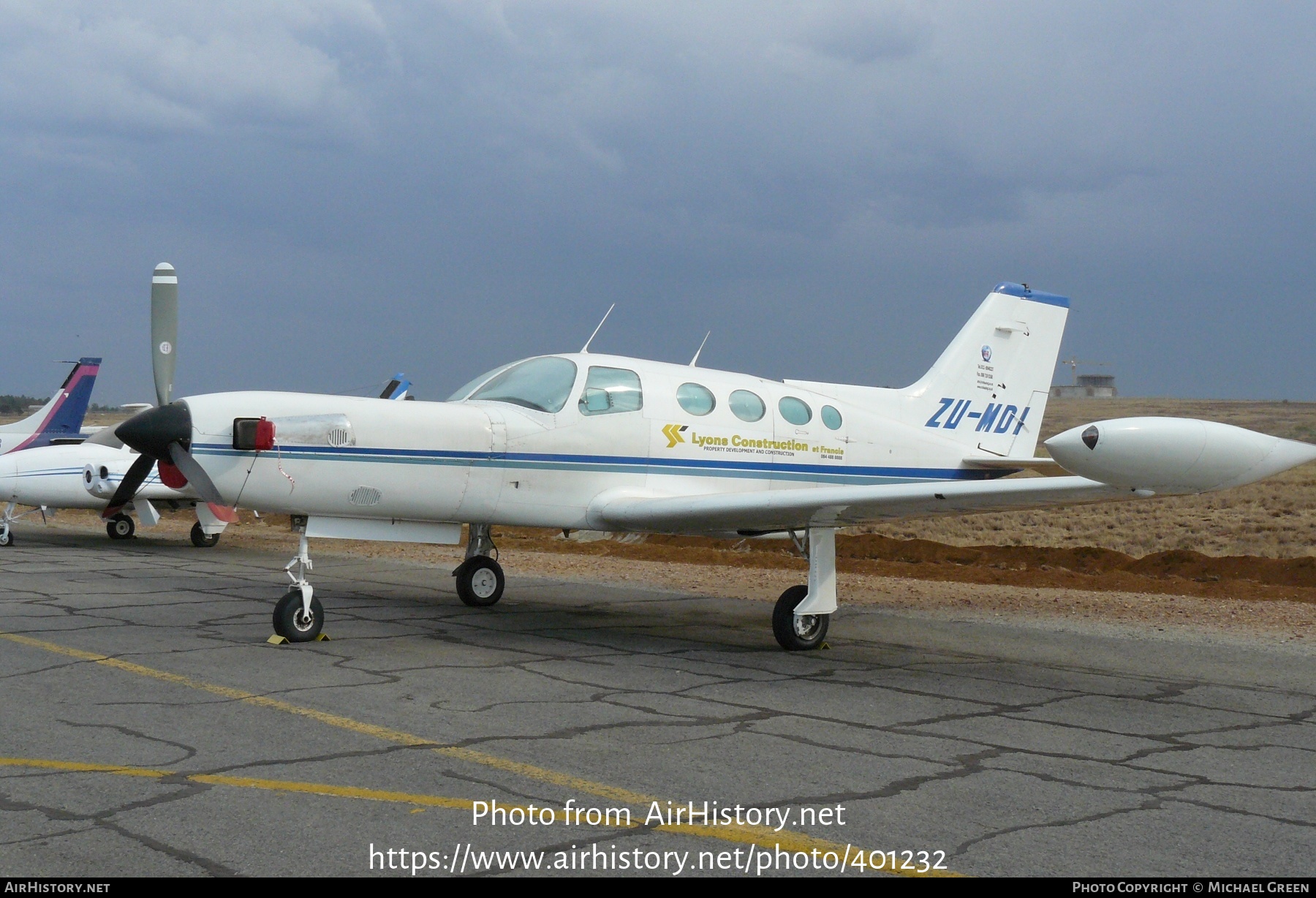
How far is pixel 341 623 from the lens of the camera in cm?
1109

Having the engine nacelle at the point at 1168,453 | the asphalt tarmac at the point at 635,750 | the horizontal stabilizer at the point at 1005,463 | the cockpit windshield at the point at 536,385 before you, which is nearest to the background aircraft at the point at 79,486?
the asphalt tarmac at the point at 635,750

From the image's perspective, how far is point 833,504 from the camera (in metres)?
9.53

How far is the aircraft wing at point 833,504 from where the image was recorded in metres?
9.08

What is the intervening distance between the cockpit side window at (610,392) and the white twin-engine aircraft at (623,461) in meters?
0.02

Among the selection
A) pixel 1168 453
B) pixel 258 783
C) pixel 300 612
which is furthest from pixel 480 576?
pixel 1168 453

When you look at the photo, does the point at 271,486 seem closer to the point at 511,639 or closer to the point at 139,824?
the point at 511,639

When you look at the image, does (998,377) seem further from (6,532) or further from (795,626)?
(6,532)

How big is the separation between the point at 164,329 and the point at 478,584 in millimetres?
4071

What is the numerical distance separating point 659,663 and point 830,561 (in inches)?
79.8

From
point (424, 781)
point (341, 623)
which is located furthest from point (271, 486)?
point (424, 781)

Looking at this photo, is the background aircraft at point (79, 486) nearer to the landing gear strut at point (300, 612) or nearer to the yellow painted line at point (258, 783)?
the landing gear strut at point (300, 612)

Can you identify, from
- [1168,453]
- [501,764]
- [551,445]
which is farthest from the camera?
[551,445]

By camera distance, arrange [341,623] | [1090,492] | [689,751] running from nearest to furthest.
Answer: [689,751]
[1090,492]
[341,623]

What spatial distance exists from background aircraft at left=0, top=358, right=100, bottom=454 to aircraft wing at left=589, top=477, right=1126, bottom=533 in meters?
24.3
